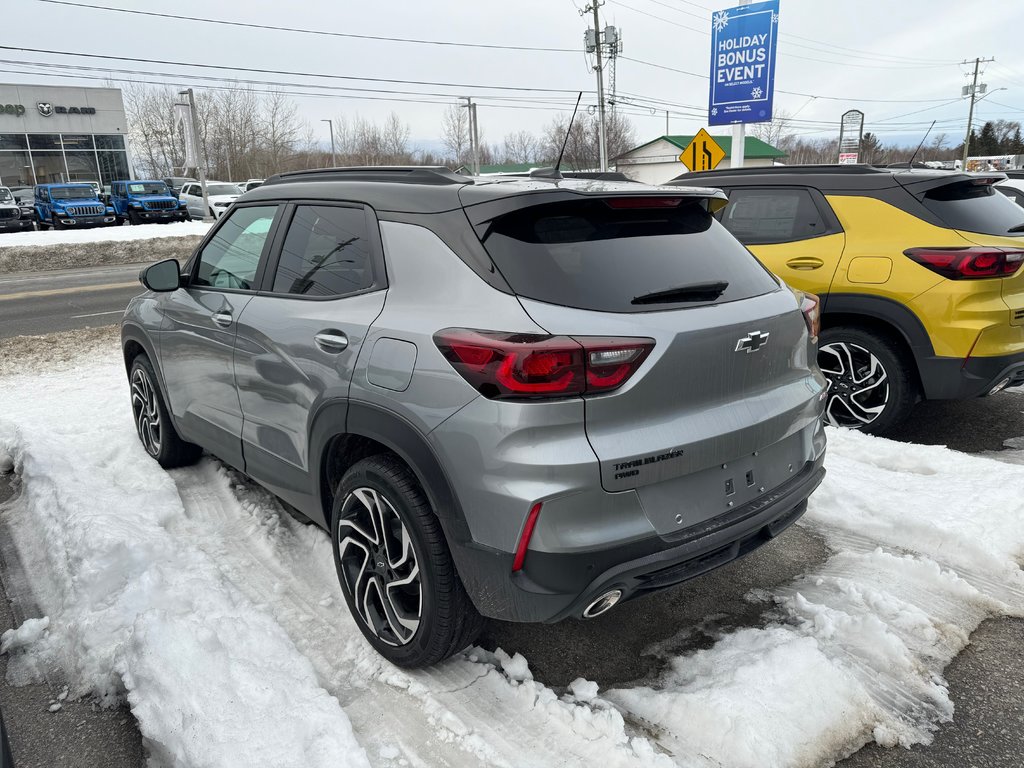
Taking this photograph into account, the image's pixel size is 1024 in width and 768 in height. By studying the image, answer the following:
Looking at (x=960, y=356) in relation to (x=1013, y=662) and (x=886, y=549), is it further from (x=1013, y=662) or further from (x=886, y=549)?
(x=1013, y=662)

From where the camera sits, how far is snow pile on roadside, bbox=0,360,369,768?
2.37m

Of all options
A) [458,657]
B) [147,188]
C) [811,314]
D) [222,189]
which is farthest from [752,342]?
[147,188]

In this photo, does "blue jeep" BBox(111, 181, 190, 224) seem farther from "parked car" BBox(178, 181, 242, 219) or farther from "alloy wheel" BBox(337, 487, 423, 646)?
"alloy wheel" BBox(337, 487, 423, 646)

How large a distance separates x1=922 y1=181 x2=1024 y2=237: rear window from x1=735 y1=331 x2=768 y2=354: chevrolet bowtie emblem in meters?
3.02

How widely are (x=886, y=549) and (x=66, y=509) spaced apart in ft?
13.8

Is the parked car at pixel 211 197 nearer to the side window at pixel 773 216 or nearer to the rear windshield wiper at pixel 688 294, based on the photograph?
the side window at pixel 773 216

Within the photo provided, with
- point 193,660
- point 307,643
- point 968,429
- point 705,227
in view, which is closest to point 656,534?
point 705,227

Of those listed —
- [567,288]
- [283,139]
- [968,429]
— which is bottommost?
[968,429]

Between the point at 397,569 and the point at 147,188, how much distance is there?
34954 millimetres

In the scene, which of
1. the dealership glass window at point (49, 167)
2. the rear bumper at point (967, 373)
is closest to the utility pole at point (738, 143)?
the rear bumper at point (967, 373)

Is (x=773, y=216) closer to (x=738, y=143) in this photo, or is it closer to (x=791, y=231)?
(x=791, y=231)

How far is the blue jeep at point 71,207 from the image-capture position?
93.1 feet

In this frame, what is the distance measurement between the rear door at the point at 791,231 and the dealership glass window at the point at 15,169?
54456 mm

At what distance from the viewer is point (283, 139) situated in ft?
210
